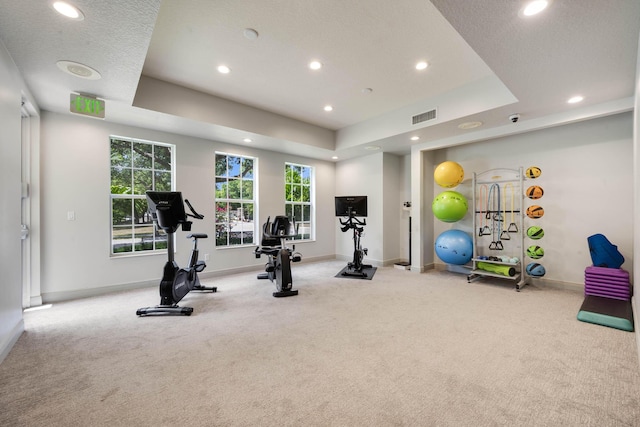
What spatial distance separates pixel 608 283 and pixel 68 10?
6.14 m

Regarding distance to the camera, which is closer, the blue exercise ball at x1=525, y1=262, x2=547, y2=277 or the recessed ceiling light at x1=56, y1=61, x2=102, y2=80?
the recessed ceiling light at x1=56, y1=61, x2=102, y2=80

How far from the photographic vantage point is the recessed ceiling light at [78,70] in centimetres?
257

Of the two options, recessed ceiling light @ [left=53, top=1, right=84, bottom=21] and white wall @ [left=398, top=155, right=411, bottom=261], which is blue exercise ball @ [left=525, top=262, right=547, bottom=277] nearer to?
white wall @ [left=398, top=155, right=411, bottom=261]

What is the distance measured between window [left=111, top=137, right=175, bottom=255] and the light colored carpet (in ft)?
3.83

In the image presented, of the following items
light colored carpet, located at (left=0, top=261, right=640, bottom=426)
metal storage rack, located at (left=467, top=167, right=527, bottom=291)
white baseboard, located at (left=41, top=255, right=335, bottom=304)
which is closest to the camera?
light colored carpet, located at (left=0, top=261, right=640, bottom=426)

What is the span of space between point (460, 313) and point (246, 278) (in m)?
3.57

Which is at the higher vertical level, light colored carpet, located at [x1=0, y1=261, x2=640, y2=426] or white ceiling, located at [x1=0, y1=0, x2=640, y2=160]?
white ceiling, located at [x1=0, y1=0, x2=640, y2=160]

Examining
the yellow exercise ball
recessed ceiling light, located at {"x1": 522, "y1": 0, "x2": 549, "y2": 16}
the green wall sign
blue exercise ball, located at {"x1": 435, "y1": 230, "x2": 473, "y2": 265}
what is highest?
recessed ceiling light, located at {"x1": 522, "y1": 0, "x2": 549, "y2": 16}

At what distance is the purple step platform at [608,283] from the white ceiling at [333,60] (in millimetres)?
2094

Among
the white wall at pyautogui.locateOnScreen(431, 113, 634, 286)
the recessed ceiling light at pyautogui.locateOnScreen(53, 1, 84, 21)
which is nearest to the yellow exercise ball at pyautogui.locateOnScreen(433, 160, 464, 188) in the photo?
the white wall at pyautogui.locateOnScreen(431, 113, 634, 286)

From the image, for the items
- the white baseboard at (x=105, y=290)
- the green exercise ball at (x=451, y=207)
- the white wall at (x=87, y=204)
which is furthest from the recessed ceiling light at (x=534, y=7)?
the white baseboard at (x=105, y=290)

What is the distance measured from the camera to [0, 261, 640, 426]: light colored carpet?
1633 millimetres

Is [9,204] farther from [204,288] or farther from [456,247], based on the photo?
[456,247]

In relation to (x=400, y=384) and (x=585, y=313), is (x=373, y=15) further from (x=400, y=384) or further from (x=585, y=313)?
(x=585, y=313)
